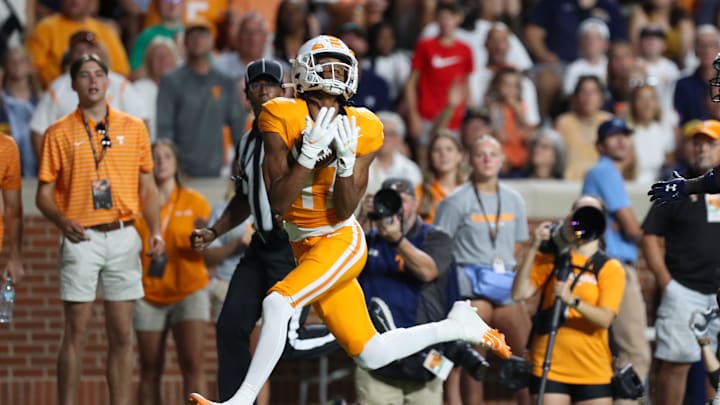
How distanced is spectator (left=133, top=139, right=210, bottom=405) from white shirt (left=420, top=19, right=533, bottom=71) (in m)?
4.34

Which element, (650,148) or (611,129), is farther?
(650,148)

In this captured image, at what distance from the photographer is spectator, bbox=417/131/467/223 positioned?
10930 mm

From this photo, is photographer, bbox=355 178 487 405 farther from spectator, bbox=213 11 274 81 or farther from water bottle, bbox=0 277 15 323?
spectator, bbox=213 11 274 81

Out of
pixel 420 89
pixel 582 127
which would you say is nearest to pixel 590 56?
pixel 582 127

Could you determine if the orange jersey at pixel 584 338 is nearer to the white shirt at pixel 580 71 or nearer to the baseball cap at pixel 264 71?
the baseball cap at pixel 264 71

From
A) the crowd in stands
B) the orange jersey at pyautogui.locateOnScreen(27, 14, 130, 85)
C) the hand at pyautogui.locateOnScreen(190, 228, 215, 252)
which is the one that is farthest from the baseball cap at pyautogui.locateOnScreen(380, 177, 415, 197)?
the orange jersey at pyautogui.locateOnScreen(27, 14, 130, 85)

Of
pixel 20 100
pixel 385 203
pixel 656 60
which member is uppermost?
pixel 656 60

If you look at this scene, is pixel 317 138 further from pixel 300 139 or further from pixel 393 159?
pixel 393 159

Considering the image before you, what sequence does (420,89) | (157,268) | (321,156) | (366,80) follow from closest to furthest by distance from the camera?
(321,156), (157,268), (366,80), (420,89)

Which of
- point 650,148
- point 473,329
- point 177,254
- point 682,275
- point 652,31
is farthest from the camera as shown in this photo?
point 652,31

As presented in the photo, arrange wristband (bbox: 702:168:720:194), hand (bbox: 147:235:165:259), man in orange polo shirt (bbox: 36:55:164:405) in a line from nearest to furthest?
wristband (bbox: 702:168:720:194), man in orange polo shirt (bbox: 36:55:164:405), hand (bbox: 147:235:165:259)

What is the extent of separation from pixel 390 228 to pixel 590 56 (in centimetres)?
582

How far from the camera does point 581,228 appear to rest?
896cm

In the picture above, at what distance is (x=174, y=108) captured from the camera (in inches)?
478
